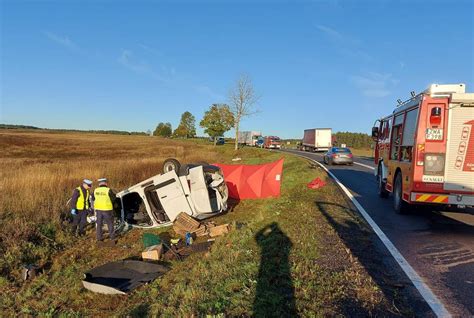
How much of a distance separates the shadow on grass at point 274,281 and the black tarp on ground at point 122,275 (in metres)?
2.02

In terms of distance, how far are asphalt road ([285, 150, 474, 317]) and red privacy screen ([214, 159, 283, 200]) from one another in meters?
3.54

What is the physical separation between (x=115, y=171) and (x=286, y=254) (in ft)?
52.6

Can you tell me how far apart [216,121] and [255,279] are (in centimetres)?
5677

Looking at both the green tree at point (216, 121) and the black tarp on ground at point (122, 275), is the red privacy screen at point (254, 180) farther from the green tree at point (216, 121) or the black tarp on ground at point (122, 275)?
the green tree at point (216, 121)

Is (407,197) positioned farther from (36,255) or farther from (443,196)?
(36,255)

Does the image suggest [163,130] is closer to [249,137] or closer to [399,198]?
[249,137]

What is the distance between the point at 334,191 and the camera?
1238cm

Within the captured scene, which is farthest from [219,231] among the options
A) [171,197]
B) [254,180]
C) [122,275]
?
[254,180]

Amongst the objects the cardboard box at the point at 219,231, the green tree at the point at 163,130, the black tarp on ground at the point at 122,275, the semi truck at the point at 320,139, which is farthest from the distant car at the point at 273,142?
the green tree at the point at 163,130

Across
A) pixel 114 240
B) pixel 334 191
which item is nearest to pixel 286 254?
pixel 114 240

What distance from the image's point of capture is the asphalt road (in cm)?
404

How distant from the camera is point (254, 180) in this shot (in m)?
13.5

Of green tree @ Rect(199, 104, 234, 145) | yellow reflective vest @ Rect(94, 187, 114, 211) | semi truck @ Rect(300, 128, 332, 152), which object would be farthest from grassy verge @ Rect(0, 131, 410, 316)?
green tree @ Rect(199, 104, 234, 145)

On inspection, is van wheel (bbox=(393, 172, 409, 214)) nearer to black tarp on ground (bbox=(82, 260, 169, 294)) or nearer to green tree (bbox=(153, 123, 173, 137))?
black tarp on ground (bbox=(82, 260, 169, 294))
